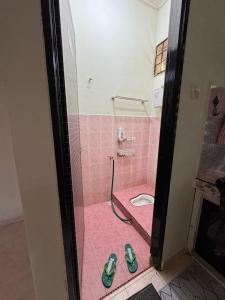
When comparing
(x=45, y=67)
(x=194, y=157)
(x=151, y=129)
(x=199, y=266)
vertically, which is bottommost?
(x=199, y=266)

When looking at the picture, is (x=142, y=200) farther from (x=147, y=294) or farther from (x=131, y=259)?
(x=147, y=294)

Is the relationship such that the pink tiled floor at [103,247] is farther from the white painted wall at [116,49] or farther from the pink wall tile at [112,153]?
the white painted wall at [116,49]

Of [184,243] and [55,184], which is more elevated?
[55,184]

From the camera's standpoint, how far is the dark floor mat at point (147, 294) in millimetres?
1037

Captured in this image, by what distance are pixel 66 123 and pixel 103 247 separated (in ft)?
4.68

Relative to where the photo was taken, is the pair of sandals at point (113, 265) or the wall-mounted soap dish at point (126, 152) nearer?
the pair of sandals at point (113, 265)

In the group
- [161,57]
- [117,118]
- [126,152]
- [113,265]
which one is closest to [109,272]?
[113,265]

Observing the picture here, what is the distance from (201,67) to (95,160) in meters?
1.54

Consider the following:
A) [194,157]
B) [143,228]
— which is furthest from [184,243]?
[194,157]

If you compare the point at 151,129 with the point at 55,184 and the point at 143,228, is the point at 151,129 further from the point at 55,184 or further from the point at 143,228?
the point at 55,184

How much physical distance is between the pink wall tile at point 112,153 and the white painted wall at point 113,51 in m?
0.18

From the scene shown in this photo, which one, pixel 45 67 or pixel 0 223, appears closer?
pixel 45 67

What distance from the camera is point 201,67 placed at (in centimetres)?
93

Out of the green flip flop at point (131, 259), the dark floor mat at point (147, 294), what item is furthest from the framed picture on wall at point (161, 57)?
the dark floor mat at point (147, 294)
